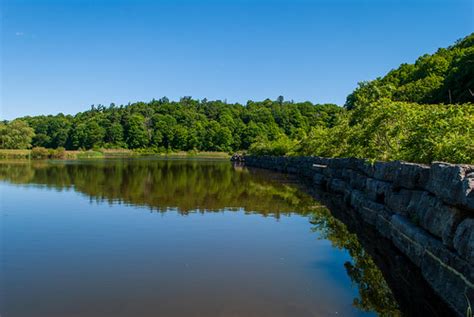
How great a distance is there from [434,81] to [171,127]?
7247 centimetres

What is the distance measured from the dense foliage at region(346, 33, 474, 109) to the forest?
0.13 metres

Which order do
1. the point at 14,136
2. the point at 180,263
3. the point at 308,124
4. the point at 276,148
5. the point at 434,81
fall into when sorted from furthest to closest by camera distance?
the point at 308,124 → the point at 14,136 → the point at 434,81 → the point at 276,148 → the point at 180,263

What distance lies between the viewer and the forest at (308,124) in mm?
11720

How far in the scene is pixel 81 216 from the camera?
38.2 feet

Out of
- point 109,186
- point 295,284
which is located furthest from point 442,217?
point 109,186

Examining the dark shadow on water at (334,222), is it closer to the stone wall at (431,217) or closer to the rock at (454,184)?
the stone wall at (431,217)

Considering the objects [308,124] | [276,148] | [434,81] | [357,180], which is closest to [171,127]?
[308,124]

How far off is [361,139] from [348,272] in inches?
421

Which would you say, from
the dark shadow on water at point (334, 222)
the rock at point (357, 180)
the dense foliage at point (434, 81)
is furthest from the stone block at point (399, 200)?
the dense foliage at point (434, 81)

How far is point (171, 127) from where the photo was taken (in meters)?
114

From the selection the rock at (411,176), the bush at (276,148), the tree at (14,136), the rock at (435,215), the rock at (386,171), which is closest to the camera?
the rock at (435,215)

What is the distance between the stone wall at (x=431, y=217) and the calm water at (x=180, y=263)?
0.79 m

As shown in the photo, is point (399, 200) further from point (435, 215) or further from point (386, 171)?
point (435, 215)

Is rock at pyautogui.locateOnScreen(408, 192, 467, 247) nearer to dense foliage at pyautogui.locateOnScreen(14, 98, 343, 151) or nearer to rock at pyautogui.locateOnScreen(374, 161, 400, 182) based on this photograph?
rock at pyautogui.locateOnScreen(374, 161, 400, 182)
